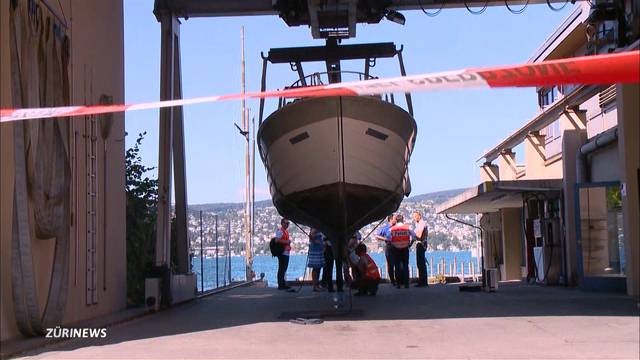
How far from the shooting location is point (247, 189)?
37469mm

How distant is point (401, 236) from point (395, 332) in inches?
308

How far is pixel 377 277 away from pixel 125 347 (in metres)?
6.41

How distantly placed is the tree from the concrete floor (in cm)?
304

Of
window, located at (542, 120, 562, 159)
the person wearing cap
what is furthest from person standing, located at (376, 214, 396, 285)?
window, located at (542, 120, 562, 159)

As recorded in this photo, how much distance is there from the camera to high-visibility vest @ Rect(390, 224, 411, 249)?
51.9 feet

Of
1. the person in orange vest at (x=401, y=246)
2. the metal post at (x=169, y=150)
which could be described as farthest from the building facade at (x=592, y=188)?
the metal post at (x=169, y=150)

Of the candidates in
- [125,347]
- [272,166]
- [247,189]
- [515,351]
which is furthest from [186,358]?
[247,189]

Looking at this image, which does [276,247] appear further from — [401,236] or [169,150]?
[169,150]

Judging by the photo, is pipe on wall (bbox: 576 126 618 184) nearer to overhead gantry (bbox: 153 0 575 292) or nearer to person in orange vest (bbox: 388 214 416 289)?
overhead gantry (bbox: 153 0 575 292)

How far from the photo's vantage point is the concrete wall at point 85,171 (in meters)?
7.97

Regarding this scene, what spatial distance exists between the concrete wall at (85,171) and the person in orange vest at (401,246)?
5.65m

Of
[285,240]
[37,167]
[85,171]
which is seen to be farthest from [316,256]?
[37,167]

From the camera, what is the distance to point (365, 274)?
13172 millimetres

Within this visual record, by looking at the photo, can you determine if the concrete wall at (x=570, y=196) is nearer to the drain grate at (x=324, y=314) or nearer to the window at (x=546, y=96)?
the drain grate at (x=324, y=314)
